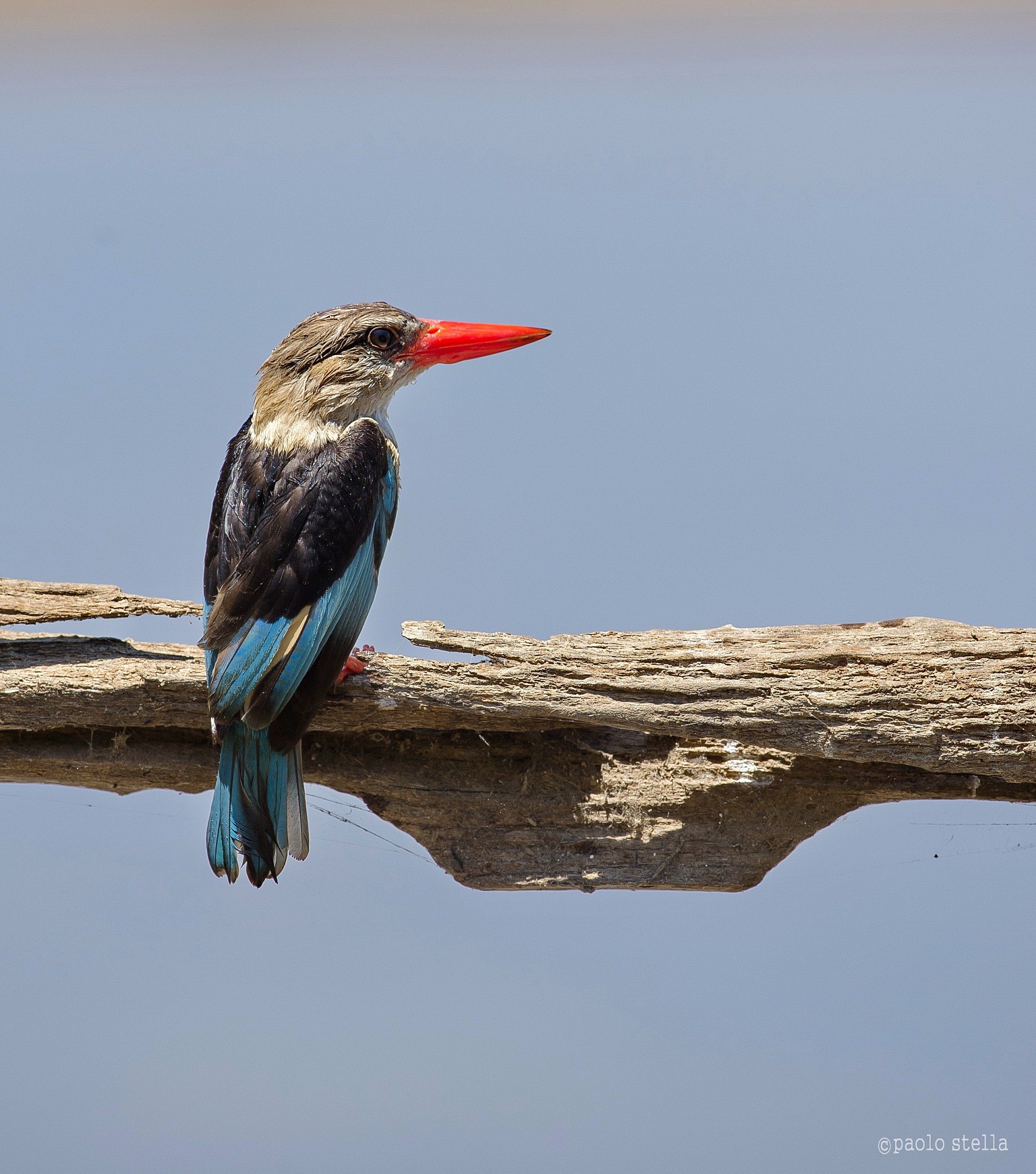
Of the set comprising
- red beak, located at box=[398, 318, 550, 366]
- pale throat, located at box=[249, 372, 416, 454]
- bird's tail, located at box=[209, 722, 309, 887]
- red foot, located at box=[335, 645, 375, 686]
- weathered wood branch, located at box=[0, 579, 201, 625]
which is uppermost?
red beak, located at box=[398, 318, 550, 366]

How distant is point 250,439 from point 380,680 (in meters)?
0.92

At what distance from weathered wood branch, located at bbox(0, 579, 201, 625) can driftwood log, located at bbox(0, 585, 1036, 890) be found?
2cm

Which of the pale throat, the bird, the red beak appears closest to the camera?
the bird

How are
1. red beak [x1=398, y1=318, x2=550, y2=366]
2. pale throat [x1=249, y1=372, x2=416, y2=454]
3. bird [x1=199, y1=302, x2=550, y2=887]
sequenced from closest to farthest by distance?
bird [x1=199, y1=302, x2=550, y2=887], pale throat [x1=249, y1=372, x2=416, y2=454], red beak [x1=398, y1=318, x2=550, y2=366]

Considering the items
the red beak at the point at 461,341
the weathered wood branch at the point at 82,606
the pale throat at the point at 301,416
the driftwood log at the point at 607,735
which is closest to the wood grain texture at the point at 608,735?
the driftwood log at the point at 607,735

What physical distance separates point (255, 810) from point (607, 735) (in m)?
1.30

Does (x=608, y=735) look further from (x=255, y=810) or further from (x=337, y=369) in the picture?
(x=337, y=369)

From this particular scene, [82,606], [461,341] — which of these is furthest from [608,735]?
[82,606]

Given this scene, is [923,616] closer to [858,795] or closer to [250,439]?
[858,795]

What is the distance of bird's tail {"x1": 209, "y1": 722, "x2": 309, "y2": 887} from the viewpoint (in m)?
3.50

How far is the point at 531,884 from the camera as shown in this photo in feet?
13.6

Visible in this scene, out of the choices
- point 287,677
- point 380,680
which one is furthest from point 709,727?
point 287,677

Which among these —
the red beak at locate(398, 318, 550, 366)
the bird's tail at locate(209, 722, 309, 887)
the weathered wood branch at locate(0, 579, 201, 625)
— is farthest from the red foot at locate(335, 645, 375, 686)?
the red beak at locate(398, 318, 550, 366)

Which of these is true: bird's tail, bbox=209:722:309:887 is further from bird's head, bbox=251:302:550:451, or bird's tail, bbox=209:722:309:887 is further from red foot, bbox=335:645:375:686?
bird's head, bbox=251:302:550:451
